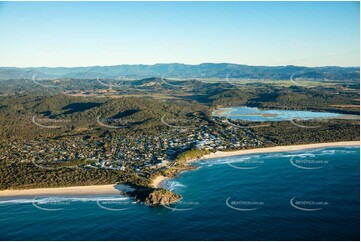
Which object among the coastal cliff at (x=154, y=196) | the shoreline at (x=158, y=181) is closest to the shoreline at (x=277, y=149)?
the shoreline at (x=158, y=181)

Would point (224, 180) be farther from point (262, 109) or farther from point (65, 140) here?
point (262, 109)

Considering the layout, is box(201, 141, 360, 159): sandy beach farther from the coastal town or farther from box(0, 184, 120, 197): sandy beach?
box(0, 184, 120, 197): sandy beach

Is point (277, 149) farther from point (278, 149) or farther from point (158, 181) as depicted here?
point (158, 181)

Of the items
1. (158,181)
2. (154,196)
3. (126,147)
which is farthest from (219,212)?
(126,147)

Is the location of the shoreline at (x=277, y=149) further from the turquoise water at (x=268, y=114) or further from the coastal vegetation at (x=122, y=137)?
the turquoise water at (x=268, y=114)

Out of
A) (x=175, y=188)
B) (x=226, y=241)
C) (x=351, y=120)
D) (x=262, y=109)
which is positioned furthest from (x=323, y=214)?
(x=262, y=109)

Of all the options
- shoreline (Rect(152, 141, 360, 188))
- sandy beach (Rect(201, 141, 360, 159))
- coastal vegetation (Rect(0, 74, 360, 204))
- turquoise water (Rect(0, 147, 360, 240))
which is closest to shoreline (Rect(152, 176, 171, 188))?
coastal vegetation (Rect(0, 74, 360, 204))
